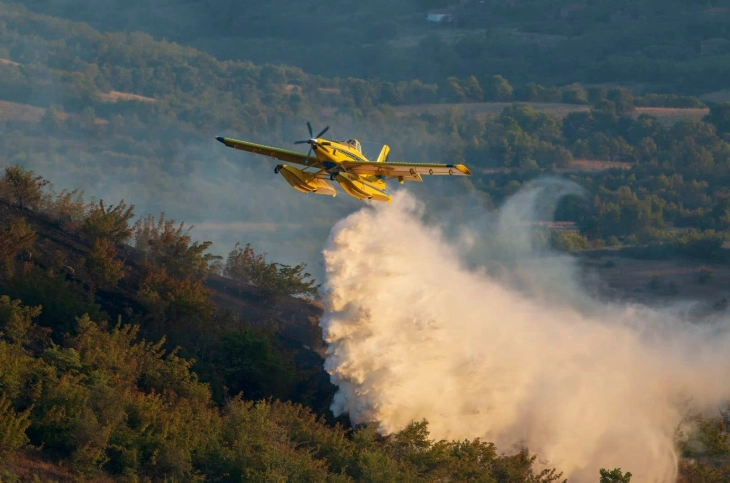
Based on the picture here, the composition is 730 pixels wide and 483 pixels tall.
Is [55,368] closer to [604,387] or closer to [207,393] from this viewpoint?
[207,393]

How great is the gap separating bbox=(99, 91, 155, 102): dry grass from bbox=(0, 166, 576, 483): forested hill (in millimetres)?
128541

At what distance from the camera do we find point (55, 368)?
125 feet

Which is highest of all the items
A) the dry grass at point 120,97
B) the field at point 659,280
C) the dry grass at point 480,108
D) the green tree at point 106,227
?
the dry grass at point 480,108

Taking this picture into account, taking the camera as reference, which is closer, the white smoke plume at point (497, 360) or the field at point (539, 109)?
the white smoke plume at point (497, 360)

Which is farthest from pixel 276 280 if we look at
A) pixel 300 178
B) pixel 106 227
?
pixel 300 178

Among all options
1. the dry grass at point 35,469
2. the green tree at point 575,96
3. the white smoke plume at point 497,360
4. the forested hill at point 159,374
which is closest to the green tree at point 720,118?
the green tree at point 575,96

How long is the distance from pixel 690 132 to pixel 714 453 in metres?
118

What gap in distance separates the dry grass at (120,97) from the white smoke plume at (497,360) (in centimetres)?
13902

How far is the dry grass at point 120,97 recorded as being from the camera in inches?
7224

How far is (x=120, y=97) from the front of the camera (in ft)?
611

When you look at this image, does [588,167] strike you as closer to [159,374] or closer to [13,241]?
[13,241]

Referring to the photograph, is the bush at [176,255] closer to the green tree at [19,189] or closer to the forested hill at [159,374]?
→ the forested hill at [159,374]

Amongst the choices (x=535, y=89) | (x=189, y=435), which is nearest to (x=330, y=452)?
(x=189, y=435)

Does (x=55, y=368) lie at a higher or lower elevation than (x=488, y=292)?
lower
